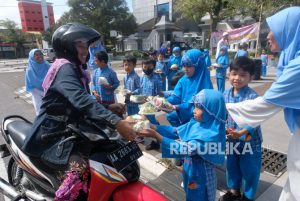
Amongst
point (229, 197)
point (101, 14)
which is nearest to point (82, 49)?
point (229, 197)

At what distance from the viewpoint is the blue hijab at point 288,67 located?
4.95 feet

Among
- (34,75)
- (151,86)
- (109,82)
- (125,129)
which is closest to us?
(125,129)

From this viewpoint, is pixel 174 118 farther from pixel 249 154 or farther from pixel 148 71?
pixel 148 71

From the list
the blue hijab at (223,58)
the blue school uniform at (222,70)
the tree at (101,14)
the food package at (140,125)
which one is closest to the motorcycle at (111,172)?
the food package at (140,125)

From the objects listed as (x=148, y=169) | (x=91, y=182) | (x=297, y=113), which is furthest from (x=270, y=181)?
(x=91, y=182)

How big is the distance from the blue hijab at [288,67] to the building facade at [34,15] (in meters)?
46.4

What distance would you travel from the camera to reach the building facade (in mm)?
41906

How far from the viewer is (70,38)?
1.93 meters

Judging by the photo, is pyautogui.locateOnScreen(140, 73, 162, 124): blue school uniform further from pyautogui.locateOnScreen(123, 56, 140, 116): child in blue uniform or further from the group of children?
the group of children

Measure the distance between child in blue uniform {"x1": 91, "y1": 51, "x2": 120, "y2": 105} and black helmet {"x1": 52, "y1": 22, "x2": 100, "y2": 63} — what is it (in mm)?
2556

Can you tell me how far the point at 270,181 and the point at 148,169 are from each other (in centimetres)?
156

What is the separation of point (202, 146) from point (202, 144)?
0.05 ft

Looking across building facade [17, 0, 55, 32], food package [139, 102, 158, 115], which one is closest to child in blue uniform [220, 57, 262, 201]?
food package [139, 102, 158, 115]

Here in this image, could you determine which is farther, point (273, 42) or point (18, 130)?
point (18, 130)
